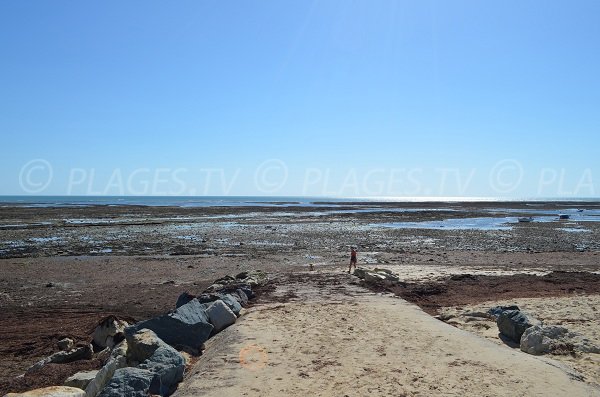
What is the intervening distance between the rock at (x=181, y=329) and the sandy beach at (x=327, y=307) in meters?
→ 0.39

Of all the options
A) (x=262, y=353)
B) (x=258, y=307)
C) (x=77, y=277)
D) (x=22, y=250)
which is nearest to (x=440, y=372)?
(x=262, y=353)

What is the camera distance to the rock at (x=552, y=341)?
7957mm

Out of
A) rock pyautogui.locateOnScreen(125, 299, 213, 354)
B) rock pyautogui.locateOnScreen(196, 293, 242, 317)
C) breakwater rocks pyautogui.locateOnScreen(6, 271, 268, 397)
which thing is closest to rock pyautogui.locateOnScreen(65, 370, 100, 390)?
breakwater rocks pyautogui.locateOnScreen(6, 271, 268, 397)

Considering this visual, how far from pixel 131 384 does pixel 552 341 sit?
6.96m

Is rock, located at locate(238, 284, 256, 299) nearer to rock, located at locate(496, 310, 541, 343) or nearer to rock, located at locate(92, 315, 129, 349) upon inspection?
rock, located at locate(92, 315, 129, 349)

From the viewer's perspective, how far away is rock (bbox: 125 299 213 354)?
848 cm

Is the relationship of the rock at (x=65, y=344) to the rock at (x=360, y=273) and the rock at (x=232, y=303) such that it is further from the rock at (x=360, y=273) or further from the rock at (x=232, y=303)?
the rock at (x=360, y=273)

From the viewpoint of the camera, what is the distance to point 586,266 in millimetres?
20031

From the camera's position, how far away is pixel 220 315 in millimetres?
9828

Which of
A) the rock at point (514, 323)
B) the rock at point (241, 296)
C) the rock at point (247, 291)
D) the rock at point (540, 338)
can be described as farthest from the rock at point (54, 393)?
the rock at point (514, 323)

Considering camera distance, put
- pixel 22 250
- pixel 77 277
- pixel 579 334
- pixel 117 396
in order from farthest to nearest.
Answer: pixel 22 250, pixel 77 277, pixel 579 334, pixel 117 396

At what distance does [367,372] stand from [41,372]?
5.44 metres

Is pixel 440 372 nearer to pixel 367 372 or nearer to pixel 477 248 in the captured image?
pixel 367 372

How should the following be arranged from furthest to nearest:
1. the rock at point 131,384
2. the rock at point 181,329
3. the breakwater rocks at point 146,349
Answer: the rock at point 181,329 → the breakwater rocks at point 146,349 → the rock at point 131,384
